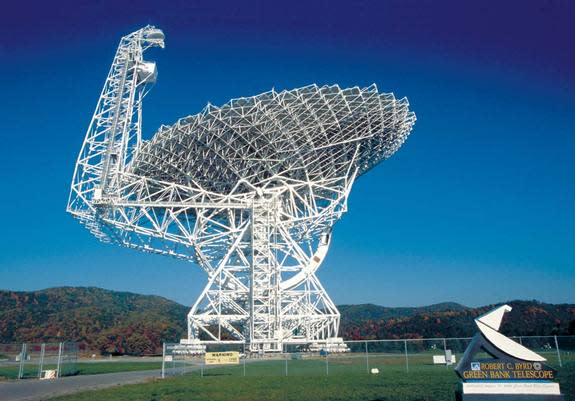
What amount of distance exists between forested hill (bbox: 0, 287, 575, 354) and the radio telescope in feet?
88.7

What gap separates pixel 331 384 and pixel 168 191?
24.1 meters

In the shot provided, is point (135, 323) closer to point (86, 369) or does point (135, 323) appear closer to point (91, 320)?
point (91, 320)

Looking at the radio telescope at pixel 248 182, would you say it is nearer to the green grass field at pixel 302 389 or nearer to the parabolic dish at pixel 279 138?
the parabolic dish at pixel 279 138

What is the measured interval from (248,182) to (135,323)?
194 feet

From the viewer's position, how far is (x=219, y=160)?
3809cm

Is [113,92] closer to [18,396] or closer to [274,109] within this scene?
[274,109]

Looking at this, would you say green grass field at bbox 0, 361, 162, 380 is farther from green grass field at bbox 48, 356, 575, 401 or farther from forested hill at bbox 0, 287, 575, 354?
forested hill at bbox 0, 287, 575, 354

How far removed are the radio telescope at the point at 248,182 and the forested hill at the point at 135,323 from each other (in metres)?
27.0

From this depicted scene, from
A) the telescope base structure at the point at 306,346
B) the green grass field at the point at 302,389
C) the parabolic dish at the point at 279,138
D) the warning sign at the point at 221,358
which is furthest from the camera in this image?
the telescope base structure at the point at 306,346

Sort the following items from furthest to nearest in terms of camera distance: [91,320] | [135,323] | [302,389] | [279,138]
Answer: [91,320] < [135,323] < [279,138] < [302,389]

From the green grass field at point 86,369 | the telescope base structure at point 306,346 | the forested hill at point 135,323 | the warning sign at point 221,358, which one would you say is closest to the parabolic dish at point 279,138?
the telescope base structure at point 306,346

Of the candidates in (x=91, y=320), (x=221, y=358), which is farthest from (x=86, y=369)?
(x=91, y=320)

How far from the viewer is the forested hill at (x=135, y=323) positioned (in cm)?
6756

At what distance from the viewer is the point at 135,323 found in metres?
90.2
